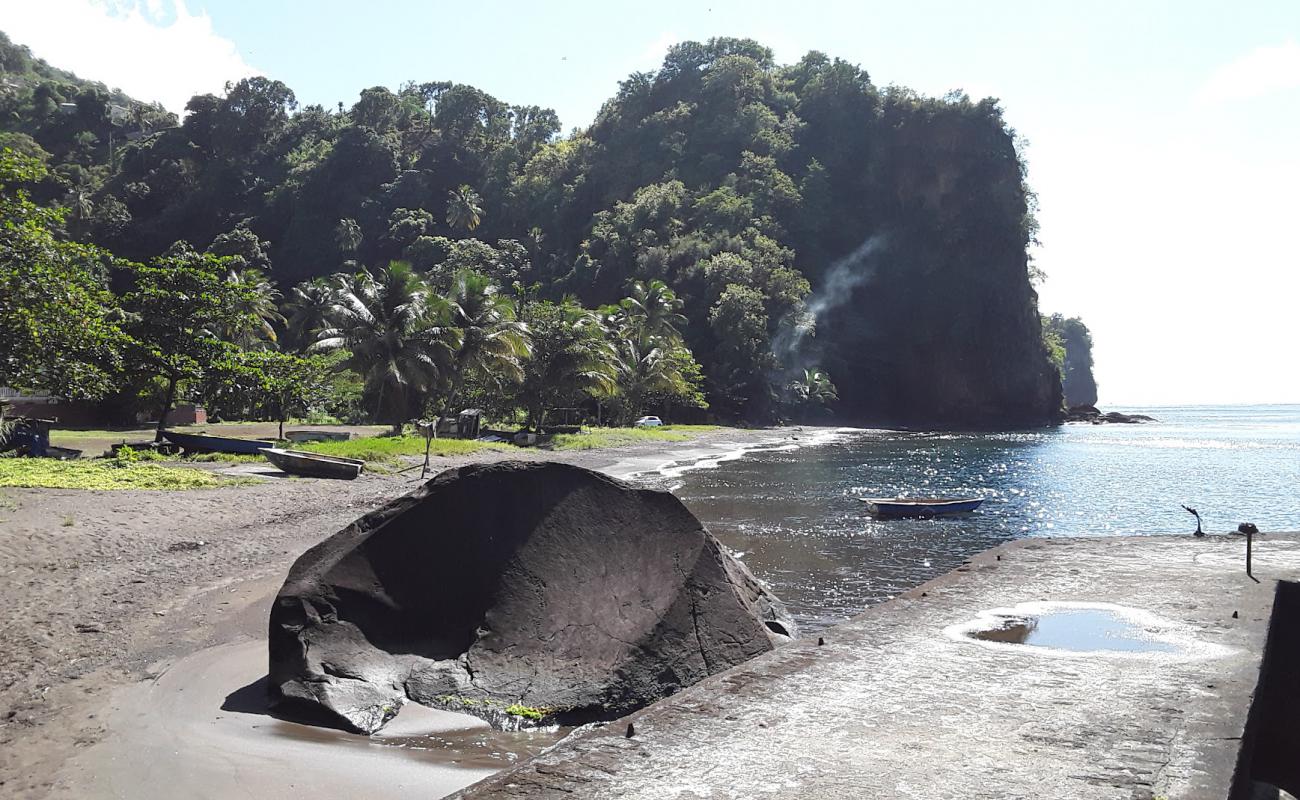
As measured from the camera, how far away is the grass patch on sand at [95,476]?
16984 mm

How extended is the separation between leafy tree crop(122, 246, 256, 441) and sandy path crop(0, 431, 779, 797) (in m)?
9.24

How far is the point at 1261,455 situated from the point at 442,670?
5938 centimetres

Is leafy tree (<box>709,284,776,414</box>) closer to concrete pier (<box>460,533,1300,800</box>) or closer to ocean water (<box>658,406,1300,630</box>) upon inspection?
ocean water (<box>658,406,1300,630</box>)

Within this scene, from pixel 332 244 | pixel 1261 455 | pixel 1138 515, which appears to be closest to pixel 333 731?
pixel 1138 515

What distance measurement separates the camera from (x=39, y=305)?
64.0ft

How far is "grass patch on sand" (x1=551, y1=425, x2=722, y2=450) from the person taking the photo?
40.7m

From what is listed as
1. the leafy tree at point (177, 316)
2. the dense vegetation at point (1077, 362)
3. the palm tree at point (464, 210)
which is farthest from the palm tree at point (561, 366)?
the dense vegetation at point (1077, 362)

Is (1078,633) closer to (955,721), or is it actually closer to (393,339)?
(955,721)

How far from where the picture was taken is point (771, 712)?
18.4 feet

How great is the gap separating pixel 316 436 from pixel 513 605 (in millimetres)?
28671

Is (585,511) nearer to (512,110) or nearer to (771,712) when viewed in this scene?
(771,712)

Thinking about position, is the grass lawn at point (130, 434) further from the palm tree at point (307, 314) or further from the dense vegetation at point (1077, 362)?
the dense vegetation at point (1077, 362)

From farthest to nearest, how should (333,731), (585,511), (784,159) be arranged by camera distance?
(784,159) → (585,511) → (333,731)

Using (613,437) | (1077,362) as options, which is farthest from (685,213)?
(1077,362)
